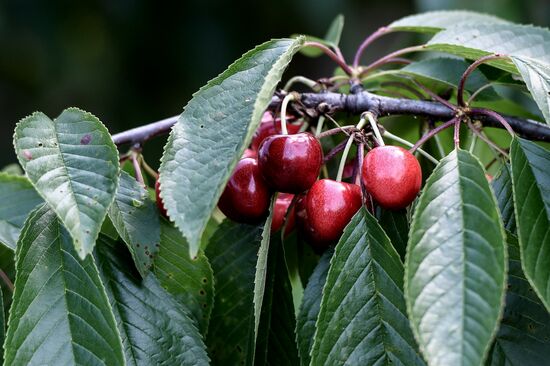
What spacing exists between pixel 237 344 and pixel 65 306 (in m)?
0.27

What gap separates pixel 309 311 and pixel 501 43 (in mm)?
460

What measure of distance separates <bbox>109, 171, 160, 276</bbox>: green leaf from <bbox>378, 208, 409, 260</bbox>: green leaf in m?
0.28

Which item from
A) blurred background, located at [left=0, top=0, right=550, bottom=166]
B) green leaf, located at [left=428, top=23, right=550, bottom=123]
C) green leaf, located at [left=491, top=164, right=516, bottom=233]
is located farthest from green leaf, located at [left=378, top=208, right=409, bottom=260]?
blurred background, located at [left=0, top=0, right=550, bottom=166]

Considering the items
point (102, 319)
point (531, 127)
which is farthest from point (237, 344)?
point (531, 127)

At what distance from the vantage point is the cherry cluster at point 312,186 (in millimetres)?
849

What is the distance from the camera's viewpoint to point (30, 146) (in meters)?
0.86

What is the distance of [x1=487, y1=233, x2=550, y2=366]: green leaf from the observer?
31.7 inches

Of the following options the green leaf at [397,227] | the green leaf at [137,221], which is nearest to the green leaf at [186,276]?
the green leaf at [137,221]

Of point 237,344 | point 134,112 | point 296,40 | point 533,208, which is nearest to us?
point 533,208

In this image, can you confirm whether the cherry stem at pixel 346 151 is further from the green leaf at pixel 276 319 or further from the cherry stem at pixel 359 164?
the green leaf at pixel 276 319

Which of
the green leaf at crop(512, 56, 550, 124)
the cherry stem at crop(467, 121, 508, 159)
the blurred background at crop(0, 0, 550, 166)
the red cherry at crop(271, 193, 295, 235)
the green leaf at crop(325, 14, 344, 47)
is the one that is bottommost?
the red cherry at crop(271, 193, 295, 235)

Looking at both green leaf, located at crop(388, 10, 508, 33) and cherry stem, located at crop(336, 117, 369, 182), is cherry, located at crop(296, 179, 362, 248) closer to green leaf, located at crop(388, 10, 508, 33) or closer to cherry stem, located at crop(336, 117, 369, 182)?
cherry stem, located at crop(336, 117, 369, 182)

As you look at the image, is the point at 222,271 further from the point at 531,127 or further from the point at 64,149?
the point at 531,127

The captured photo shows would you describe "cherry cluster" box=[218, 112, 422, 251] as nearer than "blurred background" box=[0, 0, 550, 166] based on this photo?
Yes
